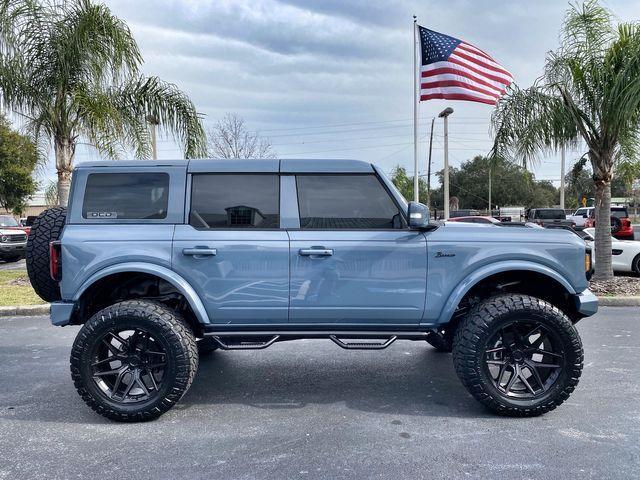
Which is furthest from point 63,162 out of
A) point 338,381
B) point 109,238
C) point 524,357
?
point 524,357

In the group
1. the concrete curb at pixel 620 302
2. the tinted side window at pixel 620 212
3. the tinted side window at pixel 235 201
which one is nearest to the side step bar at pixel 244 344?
the tinted side window at pixel 235 201

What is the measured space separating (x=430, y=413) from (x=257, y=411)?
137cm

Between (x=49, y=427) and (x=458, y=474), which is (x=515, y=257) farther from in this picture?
(x=49, y=427)

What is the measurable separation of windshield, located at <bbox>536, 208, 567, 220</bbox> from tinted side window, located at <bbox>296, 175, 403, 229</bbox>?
24.3 meters

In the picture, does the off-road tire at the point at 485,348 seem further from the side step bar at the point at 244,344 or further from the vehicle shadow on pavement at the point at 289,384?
the side step bar at the point at 244,344

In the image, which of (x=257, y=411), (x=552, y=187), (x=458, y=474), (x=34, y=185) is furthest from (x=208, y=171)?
(x=552, y=187)

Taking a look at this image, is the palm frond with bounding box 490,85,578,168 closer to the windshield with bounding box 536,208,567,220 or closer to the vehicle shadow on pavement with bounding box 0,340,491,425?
the vehicle shadow on pavement with bounding box 0,340,491,425

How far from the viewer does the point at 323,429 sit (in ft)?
11.5

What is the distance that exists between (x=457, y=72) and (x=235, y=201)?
8.03 meters

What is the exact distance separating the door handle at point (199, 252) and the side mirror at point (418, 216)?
59.5 inches

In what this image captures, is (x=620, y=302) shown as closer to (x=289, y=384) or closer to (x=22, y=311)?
(x=289, y=384)

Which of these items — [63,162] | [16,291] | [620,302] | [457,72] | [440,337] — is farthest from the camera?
[457,72]

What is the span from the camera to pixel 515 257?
3.75 m

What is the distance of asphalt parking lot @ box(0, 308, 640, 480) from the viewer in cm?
296
